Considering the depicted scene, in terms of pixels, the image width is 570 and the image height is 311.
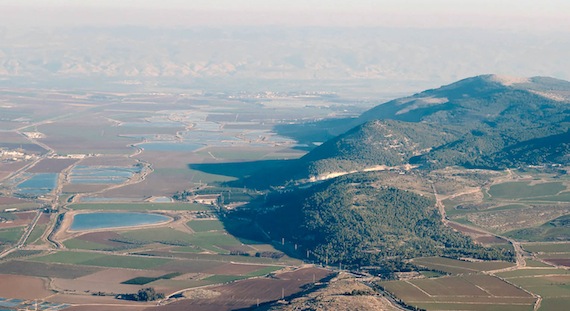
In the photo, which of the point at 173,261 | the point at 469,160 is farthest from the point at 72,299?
the point at 469,160

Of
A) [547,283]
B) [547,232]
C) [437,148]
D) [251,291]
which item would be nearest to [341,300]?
[251,291]

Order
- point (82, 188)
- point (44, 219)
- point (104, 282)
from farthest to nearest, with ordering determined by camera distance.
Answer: point (82, 188) → point (44, 219) → point (104, 282)

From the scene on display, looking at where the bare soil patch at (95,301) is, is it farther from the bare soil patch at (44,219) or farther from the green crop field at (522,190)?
the green crop field at (522,190)

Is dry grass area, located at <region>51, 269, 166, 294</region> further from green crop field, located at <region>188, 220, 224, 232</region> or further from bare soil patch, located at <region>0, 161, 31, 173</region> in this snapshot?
bare soil patch, located at <region>0, 161, 31, 173</region>

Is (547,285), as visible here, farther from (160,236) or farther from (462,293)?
(160,236)

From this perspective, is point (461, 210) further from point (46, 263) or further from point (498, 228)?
point (46, 263)

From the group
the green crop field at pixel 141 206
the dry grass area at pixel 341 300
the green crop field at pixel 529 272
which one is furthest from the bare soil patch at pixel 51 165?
the green crop field at pixel 529 272

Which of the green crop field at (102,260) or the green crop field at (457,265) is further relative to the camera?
the green crop field at (102,260)
